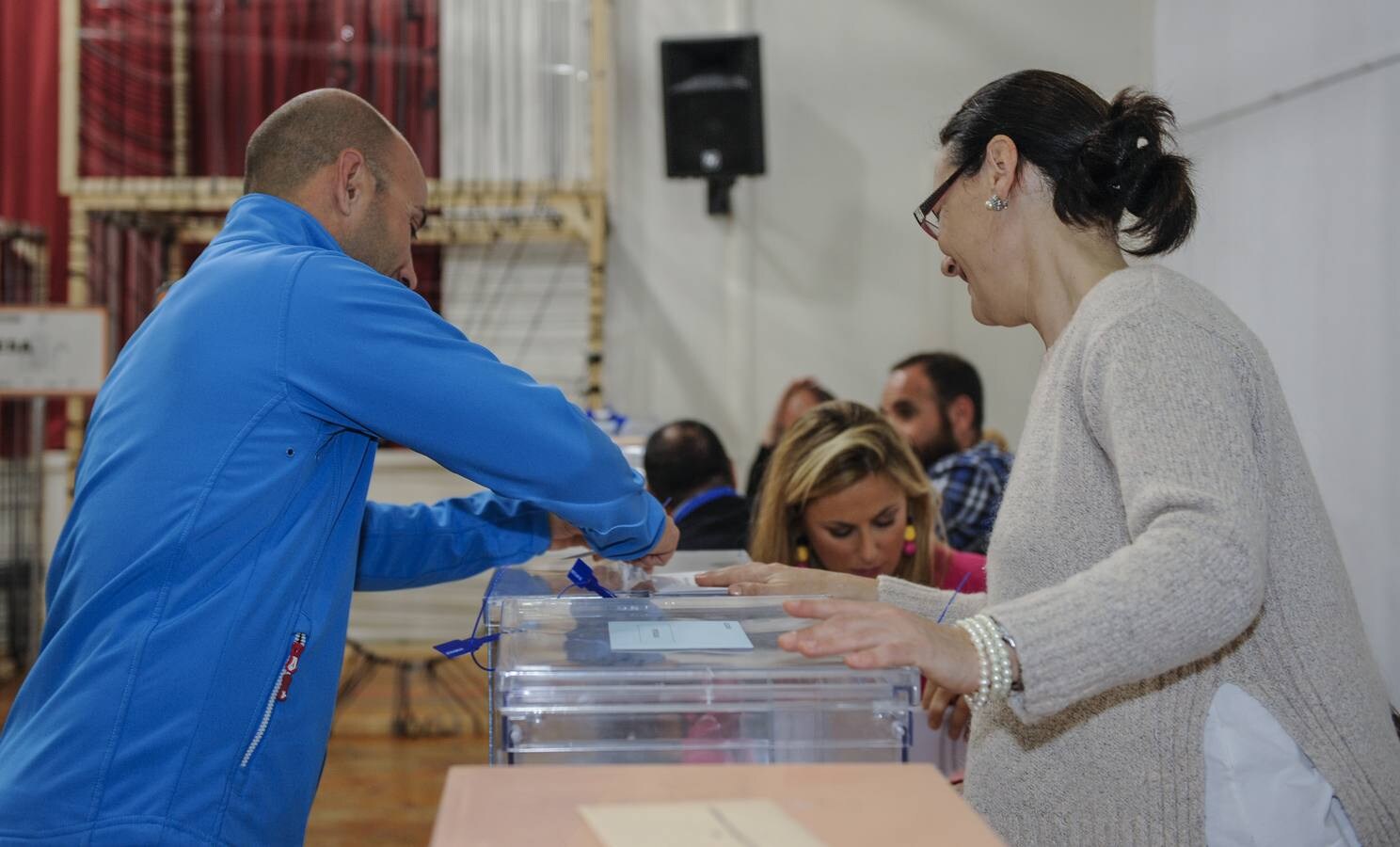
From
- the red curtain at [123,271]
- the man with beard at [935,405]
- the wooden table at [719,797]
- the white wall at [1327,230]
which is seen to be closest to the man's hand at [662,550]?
the wooden table at [719,797]

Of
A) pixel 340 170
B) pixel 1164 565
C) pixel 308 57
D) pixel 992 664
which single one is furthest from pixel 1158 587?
pixel 308 57

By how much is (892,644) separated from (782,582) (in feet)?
1.53

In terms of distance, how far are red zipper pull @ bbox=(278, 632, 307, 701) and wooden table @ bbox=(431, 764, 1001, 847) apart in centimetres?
51

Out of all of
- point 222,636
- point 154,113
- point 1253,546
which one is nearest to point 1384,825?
point 1253,546

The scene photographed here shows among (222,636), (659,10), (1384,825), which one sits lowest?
(1384,825)

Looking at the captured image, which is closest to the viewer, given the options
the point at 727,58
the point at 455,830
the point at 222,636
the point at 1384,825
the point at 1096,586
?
the point at 455,830

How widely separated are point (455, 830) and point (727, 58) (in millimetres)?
4725

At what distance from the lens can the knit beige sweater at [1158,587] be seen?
3.16ft

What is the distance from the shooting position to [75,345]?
15.7 feet

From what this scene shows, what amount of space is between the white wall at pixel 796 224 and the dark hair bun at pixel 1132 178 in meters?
4.30

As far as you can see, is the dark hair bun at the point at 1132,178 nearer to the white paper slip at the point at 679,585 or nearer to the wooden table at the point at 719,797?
the white paper slip at the point at 679,585

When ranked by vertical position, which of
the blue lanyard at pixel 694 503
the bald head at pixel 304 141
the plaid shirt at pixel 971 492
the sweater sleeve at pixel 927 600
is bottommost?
the plaid shirt at pixel 971 492

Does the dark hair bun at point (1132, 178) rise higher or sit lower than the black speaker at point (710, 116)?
lower

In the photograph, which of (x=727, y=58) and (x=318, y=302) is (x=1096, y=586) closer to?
(x=318, y=302)
